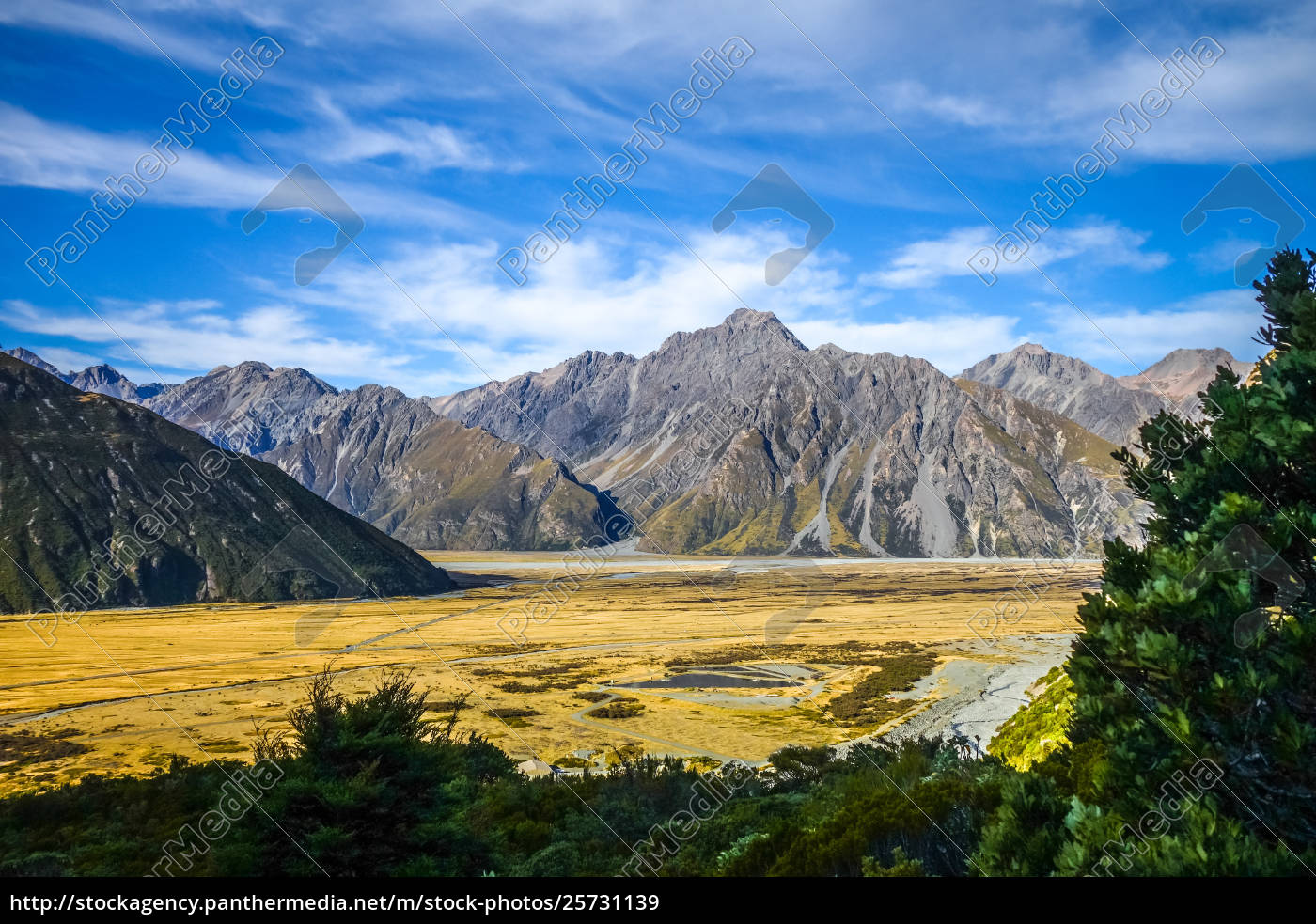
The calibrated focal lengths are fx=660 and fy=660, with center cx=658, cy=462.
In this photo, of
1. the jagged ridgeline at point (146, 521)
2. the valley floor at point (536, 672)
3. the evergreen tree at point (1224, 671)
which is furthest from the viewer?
the jagged ridgeline at point (146, 521)

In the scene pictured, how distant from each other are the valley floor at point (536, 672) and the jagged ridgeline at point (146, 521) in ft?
36.0

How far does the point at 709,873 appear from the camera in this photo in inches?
505

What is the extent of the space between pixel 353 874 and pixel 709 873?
6446 mm

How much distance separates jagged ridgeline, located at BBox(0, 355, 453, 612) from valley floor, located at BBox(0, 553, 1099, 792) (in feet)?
36.0

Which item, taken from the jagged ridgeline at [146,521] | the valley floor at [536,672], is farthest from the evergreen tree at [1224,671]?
the jagged ridgeline at [146,521]

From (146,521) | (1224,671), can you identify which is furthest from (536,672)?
(146,521)

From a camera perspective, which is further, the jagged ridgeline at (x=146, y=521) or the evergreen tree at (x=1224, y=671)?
the jagged ridgeline at (x=146, y=521)

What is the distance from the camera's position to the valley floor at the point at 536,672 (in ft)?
131

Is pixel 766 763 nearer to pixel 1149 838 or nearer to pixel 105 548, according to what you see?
pixel 1149 838

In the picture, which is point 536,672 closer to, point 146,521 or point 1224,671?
point 1224,671

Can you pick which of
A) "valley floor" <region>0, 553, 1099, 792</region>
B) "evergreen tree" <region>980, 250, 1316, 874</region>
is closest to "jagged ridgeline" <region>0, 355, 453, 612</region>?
"valley floor" <region>0, 553, 1099, 792</region>

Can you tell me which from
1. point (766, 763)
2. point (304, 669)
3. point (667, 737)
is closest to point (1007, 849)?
point (766, 763)

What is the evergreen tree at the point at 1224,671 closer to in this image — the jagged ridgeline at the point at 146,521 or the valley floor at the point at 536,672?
the valley floor at the point at 536,672

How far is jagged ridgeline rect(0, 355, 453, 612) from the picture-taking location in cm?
11538
